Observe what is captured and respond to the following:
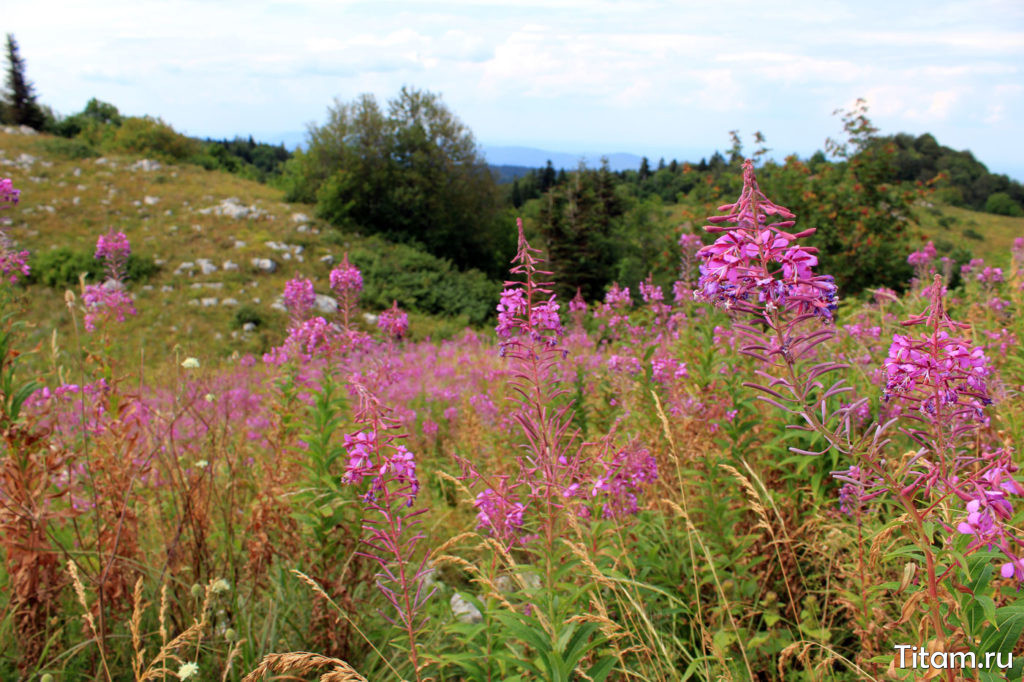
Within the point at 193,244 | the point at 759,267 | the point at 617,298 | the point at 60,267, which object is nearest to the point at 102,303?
the point at 617,298

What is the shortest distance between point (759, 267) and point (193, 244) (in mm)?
24458

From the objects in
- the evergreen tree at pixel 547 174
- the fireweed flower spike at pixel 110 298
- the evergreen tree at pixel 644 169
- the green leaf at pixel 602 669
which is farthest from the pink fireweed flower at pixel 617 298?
the evergreen tree at pixel 644 169

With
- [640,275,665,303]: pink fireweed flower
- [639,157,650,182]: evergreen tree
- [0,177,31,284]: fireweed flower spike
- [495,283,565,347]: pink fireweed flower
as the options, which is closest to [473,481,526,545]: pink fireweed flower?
[495,283,565,347]: pink fireweed flower

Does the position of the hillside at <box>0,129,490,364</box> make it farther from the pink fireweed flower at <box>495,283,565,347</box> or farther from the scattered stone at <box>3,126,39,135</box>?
the pink fireweed flower at <box>495,283,565,347</box>

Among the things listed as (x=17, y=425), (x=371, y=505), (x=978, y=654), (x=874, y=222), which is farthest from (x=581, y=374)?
(x=874, y=222)

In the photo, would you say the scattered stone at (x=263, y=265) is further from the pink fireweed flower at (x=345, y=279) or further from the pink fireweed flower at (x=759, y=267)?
the pink fireweed flower at (x=759, y=267)

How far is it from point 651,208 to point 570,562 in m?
40.0

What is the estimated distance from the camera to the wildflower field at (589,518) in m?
1.47

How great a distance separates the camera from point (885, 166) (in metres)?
14.6

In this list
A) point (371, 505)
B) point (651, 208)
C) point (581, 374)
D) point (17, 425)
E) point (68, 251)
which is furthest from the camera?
point (651, 208)

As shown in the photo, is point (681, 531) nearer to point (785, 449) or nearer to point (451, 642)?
point (785, 449)

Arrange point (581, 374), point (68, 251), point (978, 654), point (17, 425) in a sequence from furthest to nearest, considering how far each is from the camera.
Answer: point (68, 251)
point (581, 374)
point (17, 425)
point (978, 654)

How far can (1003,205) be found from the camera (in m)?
45.0

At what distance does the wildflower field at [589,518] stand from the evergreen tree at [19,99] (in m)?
44.6
